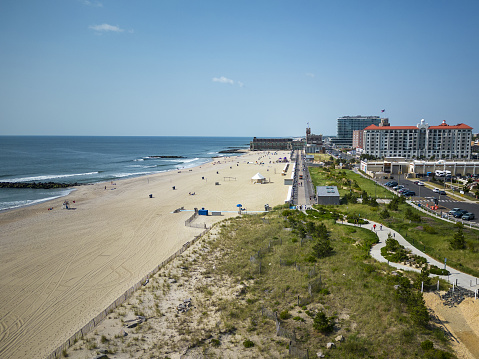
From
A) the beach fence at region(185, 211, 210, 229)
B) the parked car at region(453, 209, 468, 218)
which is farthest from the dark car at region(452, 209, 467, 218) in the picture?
the beach fence at region(185, 211, 210, 229)

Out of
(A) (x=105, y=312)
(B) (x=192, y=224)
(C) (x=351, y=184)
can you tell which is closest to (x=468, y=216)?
(C) (x=351, y=184)

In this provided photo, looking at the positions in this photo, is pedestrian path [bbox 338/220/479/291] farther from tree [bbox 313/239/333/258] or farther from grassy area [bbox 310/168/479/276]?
tree [bbox 313/239/333/258]

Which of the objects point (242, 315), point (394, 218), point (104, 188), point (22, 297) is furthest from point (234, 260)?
point (104, 188)

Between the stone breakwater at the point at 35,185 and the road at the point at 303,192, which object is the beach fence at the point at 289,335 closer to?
the road at the point at 303,192

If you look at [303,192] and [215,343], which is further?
[303,192]

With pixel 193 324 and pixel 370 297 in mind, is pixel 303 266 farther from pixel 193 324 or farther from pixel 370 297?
pixel 193 324

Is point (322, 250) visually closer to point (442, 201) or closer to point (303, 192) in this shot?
point (303, 192)
